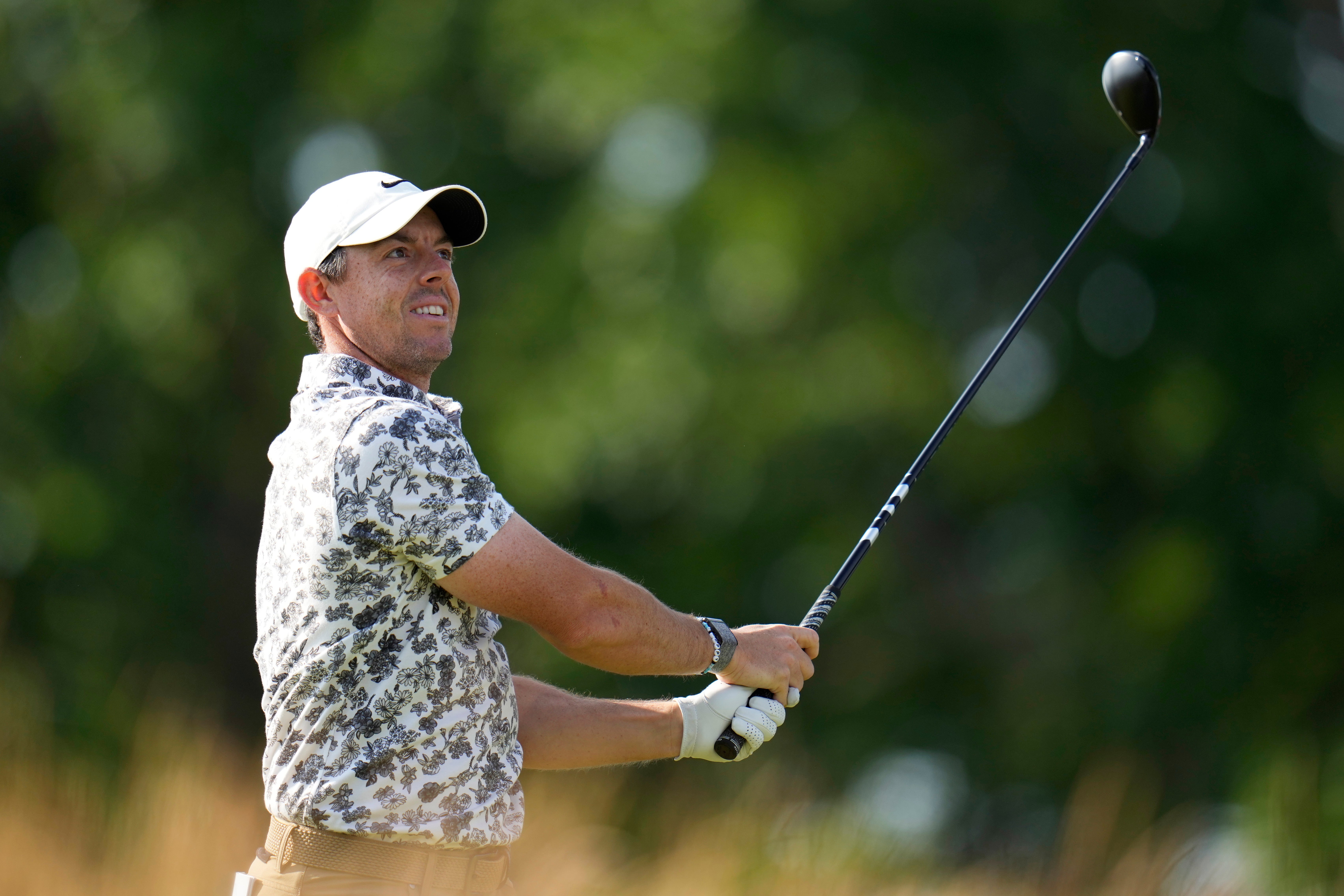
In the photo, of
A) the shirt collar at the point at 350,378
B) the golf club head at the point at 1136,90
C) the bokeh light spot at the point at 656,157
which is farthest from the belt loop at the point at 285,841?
the bokeh light spot at the point at 656,157

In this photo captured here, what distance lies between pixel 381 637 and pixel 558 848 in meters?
3.83

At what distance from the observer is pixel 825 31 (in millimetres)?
10266

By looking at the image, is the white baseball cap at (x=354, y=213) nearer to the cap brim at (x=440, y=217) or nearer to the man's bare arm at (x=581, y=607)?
the cap brim at (x=440, y=217)

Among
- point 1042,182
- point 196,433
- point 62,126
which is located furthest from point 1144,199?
point 62,126

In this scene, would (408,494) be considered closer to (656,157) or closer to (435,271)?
(435,271)

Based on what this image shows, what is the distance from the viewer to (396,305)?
279cm

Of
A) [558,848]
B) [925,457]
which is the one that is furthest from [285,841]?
[558,848]

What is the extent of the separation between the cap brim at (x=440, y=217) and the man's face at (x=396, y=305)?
48 millimetres

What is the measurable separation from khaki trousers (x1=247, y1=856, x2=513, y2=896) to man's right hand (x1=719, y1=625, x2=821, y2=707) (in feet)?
2.41

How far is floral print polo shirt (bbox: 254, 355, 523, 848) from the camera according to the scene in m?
2.41

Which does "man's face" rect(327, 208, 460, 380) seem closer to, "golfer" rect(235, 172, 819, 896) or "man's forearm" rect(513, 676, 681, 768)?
"golfer" rect(235, 172, 819, 896)

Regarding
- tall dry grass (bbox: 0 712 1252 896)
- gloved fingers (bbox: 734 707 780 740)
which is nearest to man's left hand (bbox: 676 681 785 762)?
gloved fingers (bbox: 734 707 780 740)

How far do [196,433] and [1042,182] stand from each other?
705cm

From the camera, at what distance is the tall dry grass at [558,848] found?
509 cm
